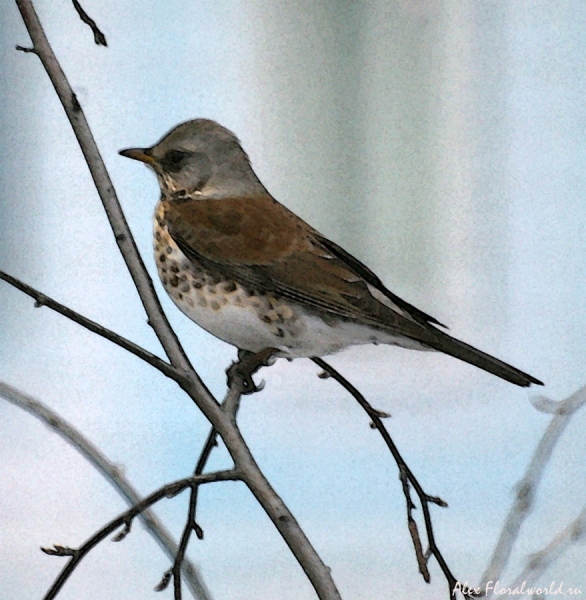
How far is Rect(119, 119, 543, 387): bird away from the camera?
2.93ft

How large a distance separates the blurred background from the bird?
0.03m

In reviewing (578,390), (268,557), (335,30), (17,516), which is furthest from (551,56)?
(17,516)

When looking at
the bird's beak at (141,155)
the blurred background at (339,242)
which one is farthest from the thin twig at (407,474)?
the bird's beak at (141,155)

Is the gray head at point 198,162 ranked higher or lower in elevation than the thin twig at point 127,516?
higher

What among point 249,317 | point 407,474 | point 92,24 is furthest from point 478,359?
point 92,24

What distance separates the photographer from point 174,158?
3.12ft

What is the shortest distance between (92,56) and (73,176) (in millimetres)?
137

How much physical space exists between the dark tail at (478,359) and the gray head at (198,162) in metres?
0.25

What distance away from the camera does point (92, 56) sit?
987mm

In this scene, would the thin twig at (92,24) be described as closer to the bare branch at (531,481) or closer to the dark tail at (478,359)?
the dark tail at (478,359)

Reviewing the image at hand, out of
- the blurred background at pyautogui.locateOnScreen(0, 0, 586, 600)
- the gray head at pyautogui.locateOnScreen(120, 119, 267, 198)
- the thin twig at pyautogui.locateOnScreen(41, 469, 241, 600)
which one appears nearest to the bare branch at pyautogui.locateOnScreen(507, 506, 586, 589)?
the blurred background at pyautogui.locateOnScreen(0, 0, 586, 600)

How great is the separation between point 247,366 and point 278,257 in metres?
0.13

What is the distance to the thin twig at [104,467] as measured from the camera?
95 centimetres

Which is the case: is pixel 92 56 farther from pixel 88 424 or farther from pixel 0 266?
pixel 88 424
